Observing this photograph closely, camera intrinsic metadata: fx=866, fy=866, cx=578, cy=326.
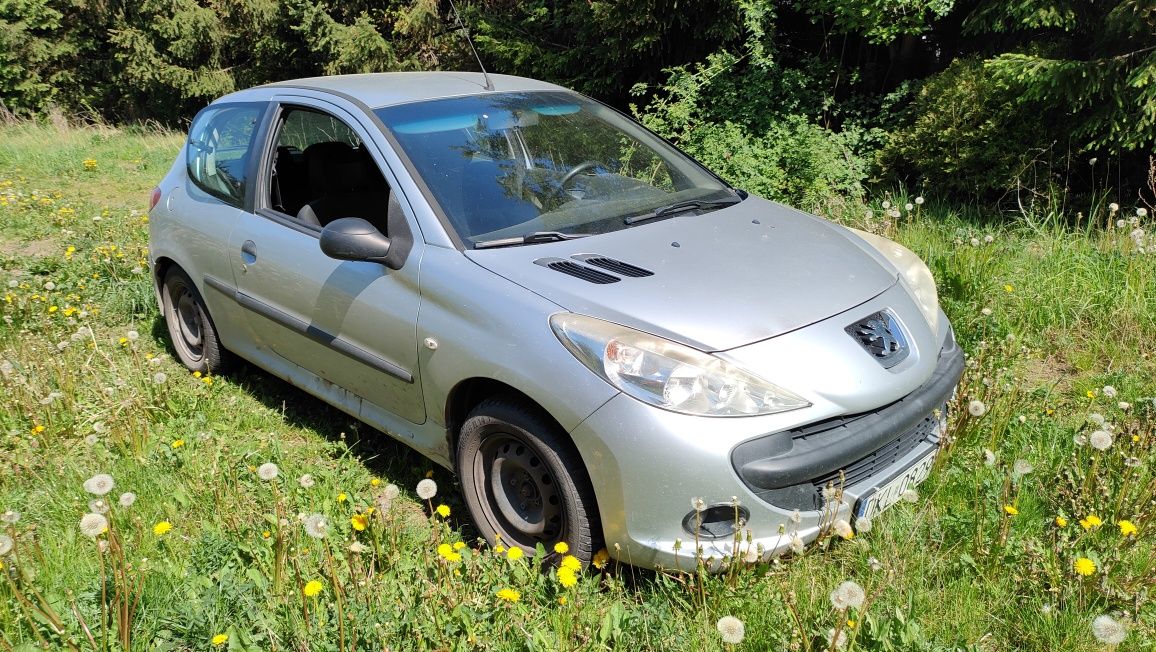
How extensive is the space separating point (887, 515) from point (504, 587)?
4.30 ft

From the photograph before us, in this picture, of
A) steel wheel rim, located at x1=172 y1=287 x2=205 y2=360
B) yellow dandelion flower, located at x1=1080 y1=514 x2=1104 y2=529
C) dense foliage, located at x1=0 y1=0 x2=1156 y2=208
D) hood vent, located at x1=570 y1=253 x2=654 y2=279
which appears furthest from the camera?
dense foliage, located at x1=0 y1=0 x2=1156 y2=208

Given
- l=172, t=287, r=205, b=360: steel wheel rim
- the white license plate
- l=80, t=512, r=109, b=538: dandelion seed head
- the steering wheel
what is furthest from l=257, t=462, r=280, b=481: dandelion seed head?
l=172, t=287, r=205, b=360: steel wheel rim

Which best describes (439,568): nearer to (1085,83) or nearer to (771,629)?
(771,629)

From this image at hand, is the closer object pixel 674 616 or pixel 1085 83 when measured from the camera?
pixel 674 616

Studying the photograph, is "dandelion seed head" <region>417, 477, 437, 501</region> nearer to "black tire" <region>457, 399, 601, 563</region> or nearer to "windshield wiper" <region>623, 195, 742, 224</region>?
"black tire" <region>457, 399, 601, 563</region>

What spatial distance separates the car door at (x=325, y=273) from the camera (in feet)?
10.3

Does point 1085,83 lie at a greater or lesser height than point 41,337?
greater

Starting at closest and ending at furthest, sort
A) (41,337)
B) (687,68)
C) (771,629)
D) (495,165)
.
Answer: (771,629) < (495,165) < (41,337) < (687,68)

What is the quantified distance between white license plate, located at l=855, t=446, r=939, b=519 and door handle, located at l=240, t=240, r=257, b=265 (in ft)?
8.85

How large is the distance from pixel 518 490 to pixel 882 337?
1304 mm

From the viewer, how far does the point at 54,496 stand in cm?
341

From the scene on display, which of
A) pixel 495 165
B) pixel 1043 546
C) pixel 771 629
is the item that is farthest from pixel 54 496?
pixel 1043 546

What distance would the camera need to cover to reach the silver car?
249 centimetres

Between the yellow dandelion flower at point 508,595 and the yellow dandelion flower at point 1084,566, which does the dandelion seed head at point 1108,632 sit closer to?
the yellow dandelion flower at point 1084,566
